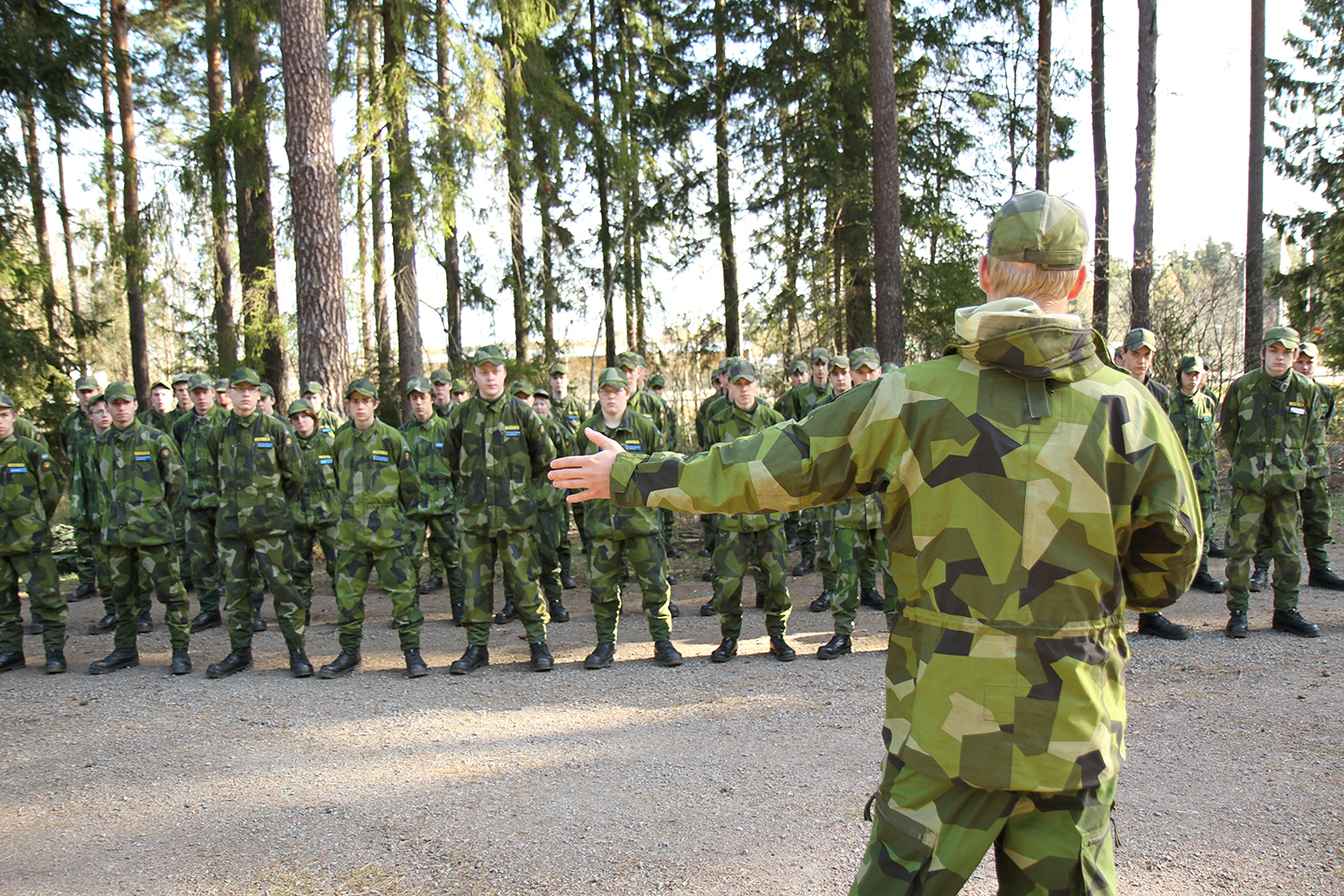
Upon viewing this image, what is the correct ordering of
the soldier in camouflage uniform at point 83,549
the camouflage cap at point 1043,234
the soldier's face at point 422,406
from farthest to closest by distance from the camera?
the soldier in camouflage uniform at point 83,549 < the soldier's face at point 422,406 < the camouflage cap at point 1043,234

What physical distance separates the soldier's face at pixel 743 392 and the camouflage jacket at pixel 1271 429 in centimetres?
397

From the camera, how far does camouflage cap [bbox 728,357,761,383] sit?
292 inches

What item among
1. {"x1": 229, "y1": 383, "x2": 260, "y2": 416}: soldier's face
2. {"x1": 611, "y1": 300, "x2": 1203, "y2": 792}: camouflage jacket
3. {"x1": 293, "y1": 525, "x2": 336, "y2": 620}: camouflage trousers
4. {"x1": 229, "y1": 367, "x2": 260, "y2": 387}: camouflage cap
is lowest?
{"x1": 293, "y1": 525, "x2": 336, "y2": 620}: camouflage trousers

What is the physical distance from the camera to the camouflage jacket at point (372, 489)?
6.77 m

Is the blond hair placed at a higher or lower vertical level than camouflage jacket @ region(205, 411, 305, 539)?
Answer: higher

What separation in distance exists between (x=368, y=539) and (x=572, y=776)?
2.98 m

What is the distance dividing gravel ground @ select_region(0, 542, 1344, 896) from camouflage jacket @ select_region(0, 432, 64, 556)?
3.63 feet

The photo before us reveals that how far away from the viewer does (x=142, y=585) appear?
7352mm

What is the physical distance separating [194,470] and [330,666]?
357 cm

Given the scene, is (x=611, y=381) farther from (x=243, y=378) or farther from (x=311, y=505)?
(x=311, y=505)

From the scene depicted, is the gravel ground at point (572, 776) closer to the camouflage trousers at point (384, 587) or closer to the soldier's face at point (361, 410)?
the camouflage trousers at point (384, 587)

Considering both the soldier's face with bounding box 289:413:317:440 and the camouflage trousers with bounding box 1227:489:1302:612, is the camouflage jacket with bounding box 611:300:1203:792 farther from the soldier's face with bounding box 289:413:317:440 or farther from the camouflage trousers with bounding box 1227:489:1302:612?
the soldier's face with bounding box 289:413:317:440

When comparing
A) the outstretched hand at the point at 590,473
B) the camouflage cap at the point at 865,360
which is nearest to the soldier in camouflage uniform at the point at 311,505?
the camouflage cap at the point at 865,360

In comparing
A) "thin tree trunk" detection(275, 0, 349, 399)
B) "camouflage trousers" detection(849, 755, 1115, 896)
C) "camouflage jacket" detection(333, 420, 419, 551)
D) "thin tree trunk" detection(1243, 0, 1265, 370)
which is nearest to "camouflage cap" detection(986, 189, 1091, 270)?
"camouflage trousers" detection(849, 755, 1115, 896)
